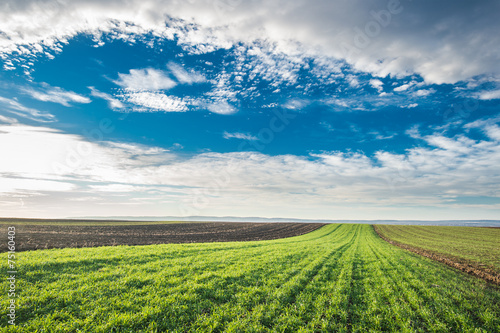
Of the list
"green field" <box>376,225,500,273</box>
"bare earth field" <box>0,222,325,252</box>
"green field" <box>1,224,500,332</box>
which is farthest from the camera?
"bare earth field" <box>0,222,325,252</box>

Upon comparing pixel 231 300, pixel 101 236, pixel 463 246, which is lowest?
pixel 463 246

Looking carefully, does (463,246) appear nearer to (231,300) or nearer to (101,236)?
(231,300)

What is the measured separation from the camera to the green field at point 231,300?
24.3 ft

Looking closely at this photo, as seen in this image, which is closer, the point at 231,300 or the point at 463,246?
the point at 231,300

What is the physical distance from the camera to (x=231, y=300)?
9.42m

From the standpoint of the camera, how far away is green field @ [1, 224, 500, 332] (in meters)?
7.39

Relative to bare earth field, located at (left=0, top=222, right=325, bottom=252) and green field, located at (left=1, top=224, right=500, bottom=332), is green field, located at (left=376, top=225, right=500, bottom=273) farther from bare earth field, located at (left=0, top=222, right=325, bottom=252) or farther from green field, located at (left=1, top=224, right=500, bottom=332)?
bare earth field, located at (left=0, top=222, right=325, bottom=252)

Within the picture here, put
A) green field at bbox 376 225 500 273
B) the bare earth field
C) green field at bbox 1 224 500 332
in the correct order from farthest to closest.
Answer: the bare earth field, green field at bbox 376 225 500 273, green field at bbox 1 224 500 332

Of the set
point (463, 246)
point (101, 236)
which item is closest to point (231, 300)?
point (101, 236)

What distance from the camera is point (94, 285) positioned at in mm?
9898

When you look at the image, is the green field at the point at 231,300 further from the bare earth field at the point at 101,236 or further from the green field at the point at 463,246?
the bare earth field at the point at 101,236

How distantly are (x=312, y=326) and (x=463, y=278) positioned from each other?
16.8 meters

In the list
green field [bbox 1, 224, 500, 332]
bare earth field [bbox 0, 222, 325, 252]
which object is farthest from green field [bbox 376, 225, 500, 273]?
bare earth field [bbox 0, 222, 325, 252]

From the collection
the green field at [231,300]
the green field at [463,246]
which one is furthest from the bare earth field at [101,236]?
the green field at [463,246]
